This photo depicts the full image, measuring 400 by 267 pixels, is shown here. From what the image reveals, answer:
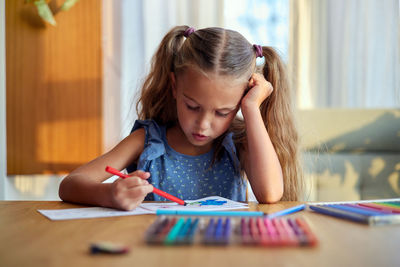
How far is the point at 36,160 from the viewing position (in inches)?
89.2

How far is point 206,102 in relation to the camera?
3.37 ft

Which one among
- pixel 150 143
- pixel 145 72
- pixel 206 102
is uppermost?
pixel 145 72

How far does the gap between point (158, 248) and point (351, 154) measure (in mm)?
1453

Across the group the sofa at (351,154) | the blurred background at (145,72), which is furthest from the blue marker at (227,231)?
the sofa at (351,154)

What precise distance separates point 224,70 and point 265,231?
583mm

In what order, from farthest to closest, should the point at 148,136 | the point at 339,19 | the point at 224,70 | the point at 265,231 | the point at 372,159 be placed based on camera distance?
the point at 339,19 → the point at 372,159 → the point at 148,136 → the point at 224,70 → the point at 265,231

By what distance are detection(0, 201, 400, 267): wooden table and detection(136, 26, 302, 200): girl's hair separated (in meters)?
0.51

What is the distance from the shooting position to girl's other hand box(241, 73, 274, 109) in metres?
1.11

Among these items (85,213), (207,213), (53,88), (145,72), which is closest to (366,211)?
(207,213)

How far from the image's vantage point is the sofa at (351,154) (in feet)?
5.67

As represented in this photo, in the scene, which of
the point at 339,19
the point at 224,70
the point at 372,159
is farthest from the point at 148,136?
the point at 339,19

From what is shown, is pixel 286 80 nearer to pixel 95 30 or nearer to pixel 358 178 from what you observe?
pixel 358 178

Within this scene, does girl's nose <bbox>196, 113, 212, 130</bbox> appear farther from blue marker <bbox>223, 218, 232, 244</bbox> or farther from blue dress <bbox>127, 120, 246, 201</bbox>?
blue marker <bbox>223, 218, 232, 244</bbox>

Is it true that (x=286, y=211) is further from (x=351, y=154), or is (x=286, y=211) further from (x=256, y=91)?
(x=351, y=154)
